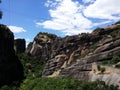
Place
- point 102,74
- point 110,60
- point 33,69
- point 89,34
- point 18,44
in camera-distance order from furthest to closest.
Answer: point 18,44
point 33,69
point 89,34
point 110,60
point 102,74

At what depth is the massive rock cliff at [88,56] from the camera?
64.7 metres

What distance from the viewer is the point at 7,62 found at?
4198 inches

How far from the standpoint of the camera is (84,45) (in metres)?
95.1

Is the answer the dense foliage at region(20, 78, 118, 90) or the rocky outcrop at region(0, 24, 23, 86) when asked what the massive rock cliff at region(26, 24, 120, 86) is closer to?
the dense foliage at region(20, 78, 118, 90)

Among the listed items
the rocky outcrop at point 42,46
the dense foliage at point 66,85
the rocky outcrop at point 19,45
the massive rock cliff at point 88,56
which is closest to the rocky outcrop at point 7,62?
the massive rock cliff at point 88,56

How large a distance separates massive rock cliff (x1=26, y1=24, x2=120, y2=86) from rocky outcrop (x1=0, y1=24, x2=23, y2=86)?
13.1 m

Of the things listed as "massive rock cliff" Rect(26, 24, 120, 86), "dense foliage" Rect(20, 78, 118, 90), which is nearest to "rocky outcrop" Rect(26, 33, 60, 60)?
"massive rock cliff" Rect(26, 24, 120, 86)

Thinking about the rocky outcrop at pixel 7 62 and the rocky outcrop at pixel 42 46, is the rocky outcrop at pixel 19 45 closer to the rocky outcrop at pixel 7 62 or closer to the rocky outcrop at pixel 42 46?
the rocky outcrop at pixel 42 46

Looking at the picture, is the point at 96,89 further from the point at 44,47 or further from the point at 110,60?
the point at 44,47

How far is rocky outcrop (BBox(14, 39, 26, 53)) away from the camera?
18177 cm

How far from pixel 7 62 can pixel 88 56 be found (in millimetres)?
39896

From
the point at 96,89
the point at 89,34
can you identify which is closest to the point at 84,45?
the point at 89,34

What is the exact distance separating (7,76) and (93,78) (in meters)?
49.5

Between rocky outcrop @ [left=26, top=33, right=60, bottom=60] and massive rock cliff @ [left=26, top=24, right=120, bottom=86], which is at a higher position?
rocky outcrop @ [left=26, top=33, right=60, bottom=60]
